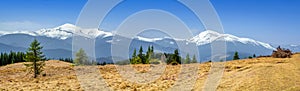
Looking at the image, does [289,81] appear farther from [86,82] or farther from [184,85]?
[86,82]

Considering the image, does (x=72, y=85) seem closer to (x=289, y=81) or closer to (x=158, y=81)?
(x=158, y=81)

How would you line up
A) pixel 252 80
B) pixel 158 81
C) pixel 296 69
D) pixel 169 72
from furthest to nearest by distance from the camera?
1. pixel 169 72
2. pixel 158 81
3. pixel 296 69
4. pixel 252 80

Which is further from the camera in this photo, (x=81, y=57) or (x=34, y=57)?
(x=81, y=57)

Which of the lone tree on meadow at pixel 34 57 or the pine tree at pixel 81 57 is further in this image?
the pine tree at pixel 81 57

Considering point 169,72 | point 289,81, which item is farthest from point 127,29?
point 289,81

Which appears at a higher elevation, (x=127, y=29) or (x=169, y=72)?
(x=127, y=29)

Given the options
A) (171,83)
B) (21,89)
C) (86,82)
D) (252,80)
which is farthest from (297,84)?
(21,89)

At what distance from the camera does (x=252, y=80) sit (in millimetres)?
25000

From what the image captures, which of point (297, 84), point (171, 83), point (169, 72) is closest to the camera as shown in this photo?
point (297, 84)

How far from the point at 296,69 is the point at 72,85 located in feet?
69.9

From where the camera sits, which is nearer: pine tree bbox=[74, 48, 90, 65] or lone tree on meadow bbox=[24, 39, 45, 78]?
lone tree on meadow bbox=[24, 39, 45, 78]

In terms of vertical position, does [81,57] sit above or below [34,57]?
above

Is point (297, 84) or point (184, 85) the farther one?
point (184, 85)

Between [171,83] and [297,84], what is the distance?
11.6 meters
